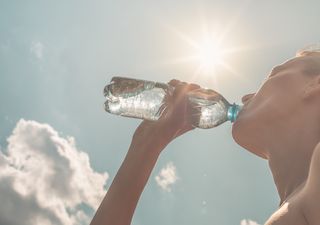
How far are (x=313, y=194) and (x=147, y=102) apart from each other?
3.09 metres

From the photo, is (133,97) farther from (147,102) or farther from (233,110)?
(233,110)

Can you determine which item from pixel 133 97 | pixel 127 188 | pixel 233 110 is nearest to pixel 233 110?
pixel 233 110

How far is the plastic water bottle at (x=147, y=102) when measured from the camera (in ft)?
14.6

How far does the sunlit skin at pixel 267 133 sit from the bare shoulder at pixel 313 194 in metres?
0.74

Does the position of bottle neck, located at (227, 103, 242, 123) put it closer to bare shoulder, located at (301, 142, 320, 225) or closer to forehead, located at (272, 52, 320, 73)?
forehead, located at (272, 52, 320, 73)

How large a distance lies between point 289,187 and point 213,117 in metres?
1.98

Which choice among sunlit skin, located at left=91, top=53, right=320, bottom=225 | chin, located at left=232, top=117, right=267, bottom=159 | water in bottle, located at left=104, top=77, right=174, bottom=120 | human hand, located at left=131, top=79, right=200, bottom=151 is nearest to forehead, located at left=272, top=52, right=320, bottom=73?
sunlit skin, located at left=91, top=53, right=320, bottom=225

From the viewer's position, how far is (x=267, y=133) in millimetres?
3080

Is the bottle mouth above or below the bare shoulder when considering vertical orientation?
above

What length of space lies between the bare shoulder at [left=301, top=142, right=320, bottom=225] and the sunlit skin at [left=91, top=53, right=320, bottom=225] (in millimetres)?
742

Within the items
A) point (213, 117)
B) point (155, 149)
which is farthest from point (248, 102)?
point (213, 117)

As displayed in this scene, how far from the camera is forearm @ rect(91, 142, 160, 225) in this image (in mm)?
3067

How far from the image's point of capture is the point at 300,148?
2.81 m

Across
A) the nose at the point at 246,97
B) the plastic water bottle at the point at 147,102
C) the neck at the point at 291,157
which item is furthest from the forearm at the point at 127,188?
the plastic water bottle at the point at 147,102
